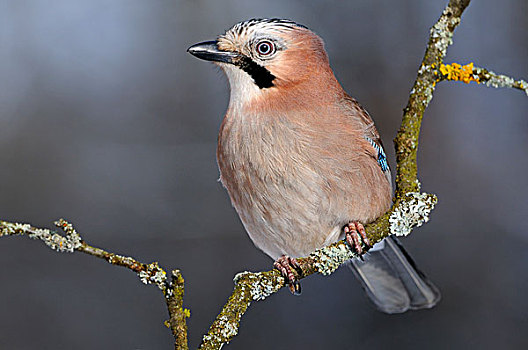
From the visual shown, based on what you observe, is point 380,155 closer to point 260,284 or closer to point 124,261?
point 260,284

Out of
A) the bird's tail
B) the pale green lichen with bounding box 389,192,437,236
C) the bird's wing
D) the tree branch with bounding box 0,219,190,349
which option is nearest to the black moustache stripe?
the bird's wing

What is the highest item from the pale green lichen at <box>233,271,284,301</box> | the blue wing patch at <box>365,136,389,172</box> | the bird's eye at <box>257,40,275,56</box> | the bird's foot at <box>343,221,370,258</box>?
the bird's eye at <box>257,40,275,56</box>

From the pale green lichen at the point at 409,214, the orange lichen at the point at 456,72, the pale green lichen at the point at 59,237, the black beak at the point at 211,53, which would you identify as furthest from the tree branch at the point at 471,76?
the pale green lichen at the point at 59,237

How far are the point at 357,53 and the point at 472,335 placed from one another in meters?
1.93

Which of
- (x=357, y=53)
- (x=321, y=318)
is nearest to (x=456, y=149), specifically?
(x=357, y=53)

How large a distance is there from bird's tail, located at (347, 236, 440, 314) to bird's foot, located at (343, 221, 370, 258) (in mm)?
627

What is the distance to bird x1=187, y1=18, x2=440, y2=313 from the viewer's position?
6.10ft

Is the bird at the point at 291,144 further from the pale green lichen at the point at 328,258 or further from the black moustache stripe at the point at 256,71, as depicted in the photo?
the pale green lichen at the point at 328,258

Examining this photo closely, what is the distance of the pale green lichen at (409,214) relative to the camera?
160 cm

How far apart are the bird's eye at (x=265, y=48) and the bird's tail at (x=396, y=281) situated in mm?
963

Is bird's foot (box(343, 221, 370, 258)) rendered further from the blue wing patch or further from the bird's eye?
the bird's eye

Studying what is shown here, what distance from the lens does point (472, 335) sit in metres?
3.80

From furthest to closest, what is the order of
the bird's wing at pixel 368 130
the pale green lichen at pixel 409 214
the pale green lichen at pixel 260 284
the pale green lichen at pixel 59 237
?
the bird's wing at pixel 368 130 → the pale green lichen at pixel 409 214 → the pale green lichen at pixel 260 284 → the pale green lichen at pixel 59 237

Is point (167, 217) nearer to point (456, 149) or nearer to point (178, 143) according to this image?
point (178, 143)
